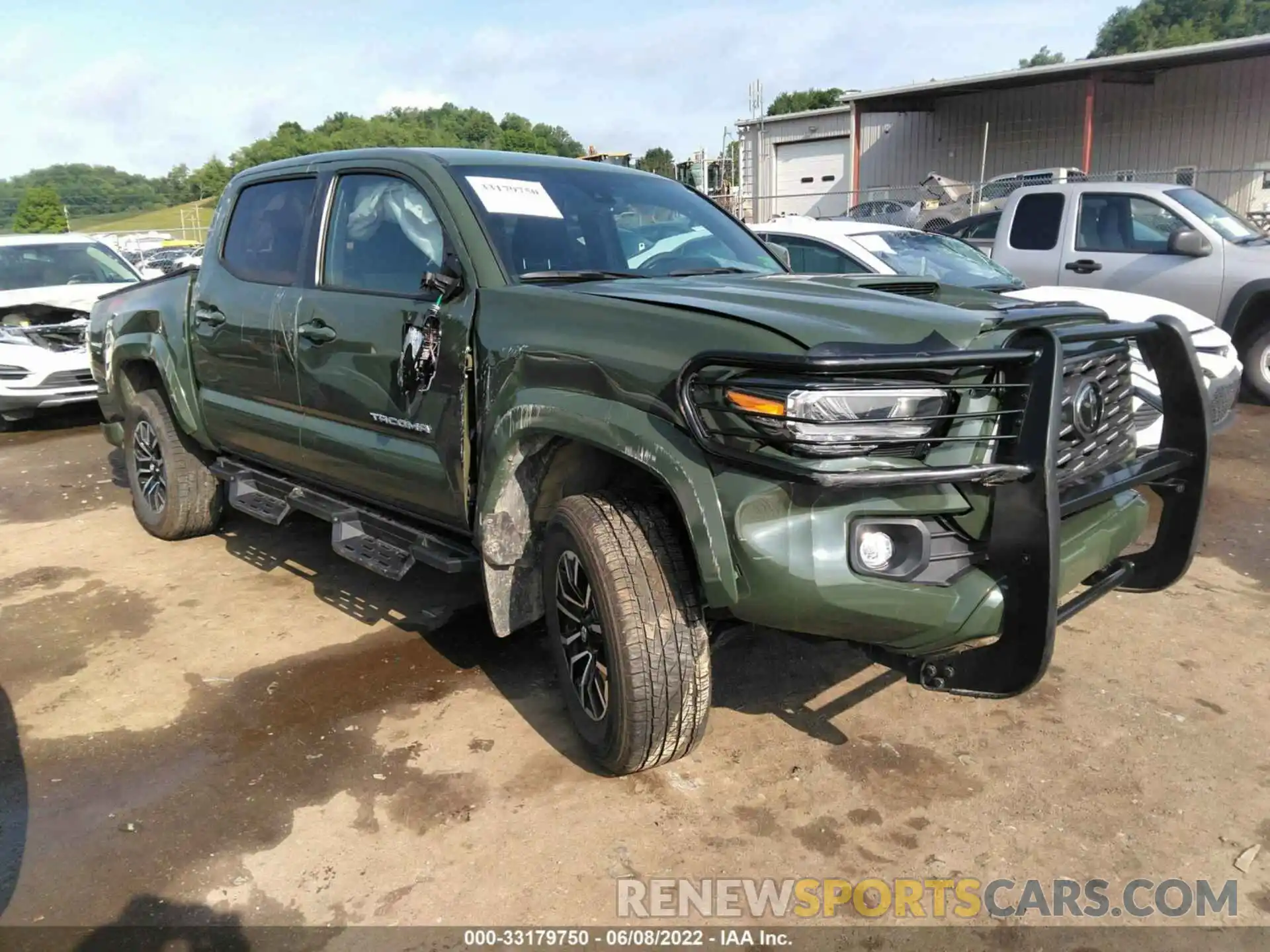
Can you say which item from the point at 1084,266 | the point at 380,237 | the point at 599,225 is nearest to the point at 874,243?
the point at 1084,266

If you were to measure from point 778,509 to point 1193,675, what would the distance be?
2.29 meters

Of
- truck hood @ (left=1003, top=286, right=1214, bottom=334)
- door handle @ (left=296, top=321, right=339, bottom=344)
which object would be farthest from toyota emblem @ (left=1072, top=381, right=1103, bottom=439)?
truck hood @ (left=1003, top=286, right=1214, bottom=334)

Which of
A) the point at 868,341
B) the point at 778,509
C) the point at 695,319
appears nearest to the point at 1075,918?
the point at 778,509

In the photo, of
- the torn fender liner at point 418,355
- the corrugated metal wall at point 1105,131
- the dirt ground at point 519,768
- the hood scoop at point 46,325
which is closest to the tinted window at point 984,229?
the dirt ground at point 519,768

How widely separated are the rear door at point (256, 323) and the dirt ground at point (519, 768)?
896 mm

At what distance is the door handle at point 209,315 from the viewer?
15.3 ft

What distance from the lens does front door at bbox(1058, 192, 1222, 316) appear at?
327 inches

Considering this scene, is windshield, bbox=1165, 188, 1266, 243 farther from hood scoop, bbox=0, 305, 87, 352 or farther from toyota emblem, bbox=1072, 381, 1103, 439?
hood scoop, bbox=0, 305, 87, 352

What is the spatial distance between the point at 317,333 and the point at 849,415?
2389 millimetres

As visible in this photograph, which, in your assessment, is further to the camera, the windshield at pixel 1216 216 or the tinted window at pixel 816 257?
the windshield at pixel 1216 216

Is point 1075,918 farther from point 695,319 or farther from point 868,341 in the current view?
point 695,319

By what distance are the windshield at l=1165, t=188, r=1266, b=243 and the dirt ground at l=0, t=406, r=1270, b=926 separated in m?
4.85

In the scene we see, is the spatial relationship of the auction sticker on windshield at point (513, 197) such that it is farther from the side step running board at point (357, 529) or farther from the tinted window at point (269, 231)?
the side step running board at point (357, 529)

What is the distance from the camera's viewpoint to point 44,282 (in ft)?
32.6
